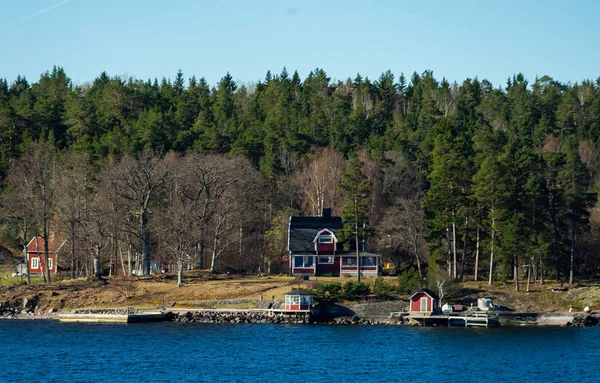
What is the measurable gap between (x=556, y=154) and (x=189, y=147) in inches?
2019

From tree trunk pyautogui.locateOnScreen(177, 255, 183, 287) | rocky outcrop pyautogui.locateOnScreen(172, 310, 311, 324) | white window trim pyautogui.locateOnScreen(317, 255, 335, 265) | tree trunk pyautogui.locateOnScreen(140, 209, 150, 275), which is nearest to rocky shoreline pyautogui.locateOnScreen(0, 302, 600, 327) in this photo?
rocky outcrop pyautogui.locateOnScreen(172, 310, 311, 324)

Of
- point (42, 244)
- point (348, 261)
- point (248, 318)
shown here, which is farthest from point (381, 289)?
point (42, 244)

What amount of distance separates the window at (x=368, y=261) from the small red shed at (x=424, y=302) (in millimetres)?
14475

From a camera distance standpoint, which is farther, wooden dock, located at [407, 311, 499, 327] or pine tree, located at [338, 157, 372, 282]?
pine tree, located at [338, 157, 372, 282]

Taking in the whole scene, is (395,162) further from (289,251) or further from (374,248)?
(289,251)

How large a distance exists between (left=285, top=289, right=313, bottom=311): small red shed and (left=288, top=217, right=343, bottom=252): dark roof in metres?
15.2

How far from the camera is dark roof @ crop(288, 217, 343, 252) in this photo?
8797 centimetres

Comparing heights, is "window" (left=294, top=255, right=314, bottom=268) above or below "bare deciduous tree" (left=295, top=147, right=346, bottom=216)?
below

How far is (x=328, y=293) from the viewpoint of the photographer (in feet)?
246

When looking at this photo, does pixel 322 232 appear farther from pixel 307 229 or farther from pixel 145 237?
pixel 145 237

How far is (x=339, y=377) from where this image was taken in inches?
1962

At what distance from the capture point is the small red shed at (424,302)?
7112 cm

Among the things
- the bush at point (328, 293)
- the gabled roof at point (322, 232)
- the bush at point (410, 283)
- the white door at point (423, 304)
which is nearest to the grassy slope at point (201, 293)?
the bush at point (328, 293)

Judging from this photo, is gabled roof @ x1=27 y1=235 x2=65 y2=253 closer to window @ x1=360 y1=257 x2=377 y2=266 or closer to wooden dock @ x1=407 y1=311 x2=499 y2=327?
window @ x1=360 y1=257 x2=377 y2=266
